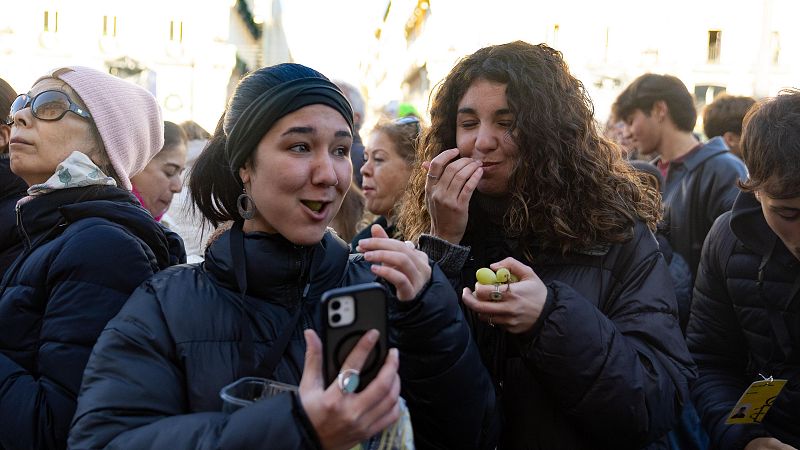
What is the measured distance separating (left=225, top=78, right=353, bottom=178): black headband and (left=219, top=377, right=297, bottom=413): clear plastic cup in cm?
64

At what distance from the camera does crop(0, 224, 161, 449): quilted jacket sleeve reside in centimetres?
215

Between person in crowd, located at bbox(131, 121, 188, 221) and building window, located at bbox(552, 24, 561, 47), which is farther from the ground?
building window, located at bbox(552, 24, 561, 47)

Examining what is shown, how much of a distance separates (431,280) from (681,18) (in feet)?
156

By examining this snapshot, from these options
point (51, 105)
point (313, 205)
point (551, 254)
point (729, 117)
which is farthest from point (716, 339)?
point (729, 117)

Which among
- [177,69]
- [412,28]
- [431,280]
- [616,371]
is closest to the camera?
[431,280]

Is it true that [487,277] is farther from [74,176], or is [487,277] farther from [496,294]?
[74,176]

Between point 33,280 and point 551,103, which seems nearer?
point 33,280

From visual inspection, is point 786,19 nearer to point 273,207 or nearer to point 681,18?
point 681,18

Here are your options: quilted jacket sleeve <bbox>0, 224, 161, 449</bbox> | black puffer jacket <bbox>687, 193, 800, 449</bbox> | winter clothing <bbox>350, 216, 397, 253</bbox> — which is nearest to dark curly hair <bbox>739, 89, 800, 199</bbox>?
black puffer jacket <bbox>687, 193, 800, 449</bbox>

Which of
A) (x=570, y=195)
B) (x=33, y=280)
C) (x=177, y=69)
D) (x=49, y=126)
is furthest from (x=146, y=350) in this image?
(x=177, y=69)

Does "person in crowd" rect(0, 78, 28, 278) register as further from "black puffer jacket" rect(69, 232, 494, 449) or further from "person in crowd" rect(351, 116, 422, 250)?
"person in crowd" rect(351, 116, 422, 250)

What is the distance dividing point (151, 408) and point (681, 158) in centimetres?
460

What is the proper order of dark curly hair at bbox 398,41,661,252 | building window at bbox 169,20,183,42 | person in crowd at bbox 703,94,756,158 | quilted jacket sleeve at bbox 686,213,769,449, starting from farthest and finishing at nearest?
1. building window at bbox 169,20,183,42
2. person in crowd at bbox 703,94,756,158
3. quilted jacket sleeve at bbox 686,213,769,449
4. dark curly hair at bbox 398,41,661,252

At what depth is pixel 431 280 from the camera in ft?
6.60
